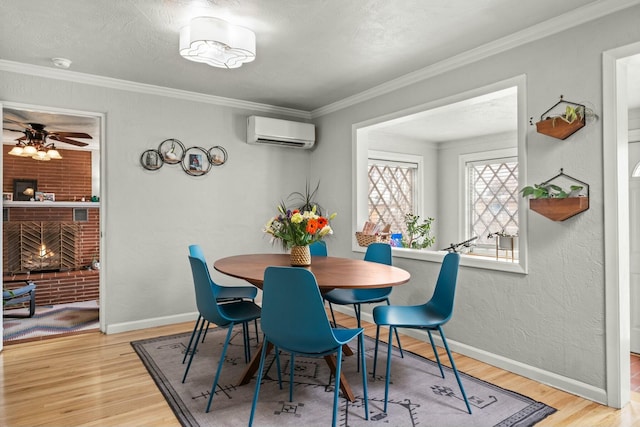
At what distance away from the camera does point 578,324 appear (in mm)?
2436

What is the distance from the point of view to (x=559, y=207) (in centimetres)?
241

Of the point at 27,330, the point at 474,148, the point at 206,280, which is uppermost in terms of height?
the point at 474,148

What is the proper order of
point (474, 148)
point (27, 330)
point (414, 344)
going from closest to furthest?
point (414, 344), point (27, 330), point (474, 148)

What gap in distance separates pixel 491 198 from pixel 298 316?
437 cm

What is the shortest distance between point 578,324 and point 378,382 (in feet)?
4.12

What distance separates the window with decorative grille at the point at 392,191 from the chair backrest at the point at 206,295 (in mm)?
3372

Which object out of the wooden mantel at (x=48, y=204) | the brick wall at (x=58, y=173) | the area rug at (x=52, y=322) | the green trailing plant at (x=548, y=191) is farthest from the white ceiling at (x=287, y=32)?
the brick wall at (x=58, y=173)

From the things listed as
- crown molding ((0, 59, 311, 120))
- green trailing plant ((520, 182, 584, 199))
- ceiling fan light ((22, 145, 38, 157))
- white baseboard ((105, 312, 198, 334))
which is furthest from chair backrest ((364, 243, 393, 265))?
ceiling fan light ((22, 145, 38, 157))

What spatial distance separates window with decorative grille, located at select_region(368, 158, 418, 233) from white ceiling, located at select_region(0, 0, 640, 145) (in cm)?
201

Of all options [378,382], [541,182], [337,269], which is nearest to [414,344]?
[378,382]

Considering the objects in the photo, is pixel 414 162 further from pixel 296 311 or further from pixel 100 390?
pixel 100 390

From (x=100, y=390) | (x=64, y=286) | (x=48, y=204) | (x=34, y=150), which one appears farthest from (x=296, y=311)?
(x=48, y=204)

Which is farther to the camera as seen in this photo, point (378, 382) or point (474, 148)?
point (474, 148)

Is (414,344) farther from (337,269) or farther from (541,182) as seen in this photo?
(541,182)
